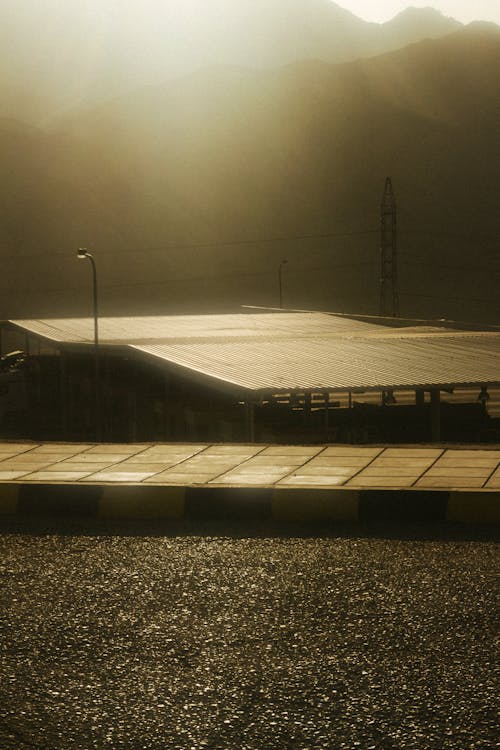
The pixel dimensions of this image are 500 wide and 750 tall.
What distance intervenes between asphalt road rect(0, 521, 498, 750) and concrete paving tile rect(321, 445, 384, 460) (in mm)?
2206

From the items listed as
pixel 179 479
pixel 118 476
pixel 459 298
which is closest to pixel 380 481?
pixel 179 479

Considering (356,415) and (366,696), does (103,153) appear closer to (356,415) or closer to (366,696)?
(356,415)

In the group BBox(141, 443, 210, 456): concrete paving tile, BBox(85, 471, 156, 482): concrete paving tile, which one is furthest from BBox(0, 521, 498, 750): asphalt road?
BBox(141, 443, 210, 456): concrete paving tile

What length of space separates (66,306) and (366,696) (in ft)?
502

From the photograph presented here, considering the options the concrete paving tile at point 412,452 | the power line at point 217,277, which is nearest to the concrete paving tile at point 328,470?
the concrete paving tile at point 412,452

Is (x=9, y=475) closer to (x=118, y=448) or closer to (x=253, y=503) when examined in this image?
(x=118, y=448)

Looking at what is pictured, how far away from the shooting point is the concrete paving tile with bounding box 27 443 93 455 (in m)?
9.33

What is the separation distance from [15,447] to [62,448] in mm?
493

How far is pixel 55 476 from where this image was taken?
314 inches

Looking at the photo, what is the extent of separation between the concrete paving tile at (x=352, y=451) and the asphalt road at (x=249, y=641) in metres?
2.21

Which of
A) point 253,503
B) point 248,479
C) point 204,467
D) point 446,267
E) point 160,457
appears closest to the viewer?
point 253,503

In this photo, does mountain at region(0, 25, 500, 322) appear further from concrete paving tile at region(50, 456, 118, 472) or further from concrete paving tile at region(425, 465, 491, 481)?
concrete paving tile at region(425, 465, 491, 481)

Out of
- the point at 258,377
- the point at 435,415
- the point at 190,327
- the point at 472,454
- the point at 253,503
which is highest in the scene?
the point at 190,327

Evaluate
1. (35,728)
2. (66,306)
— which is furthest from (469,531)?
(66,306)
